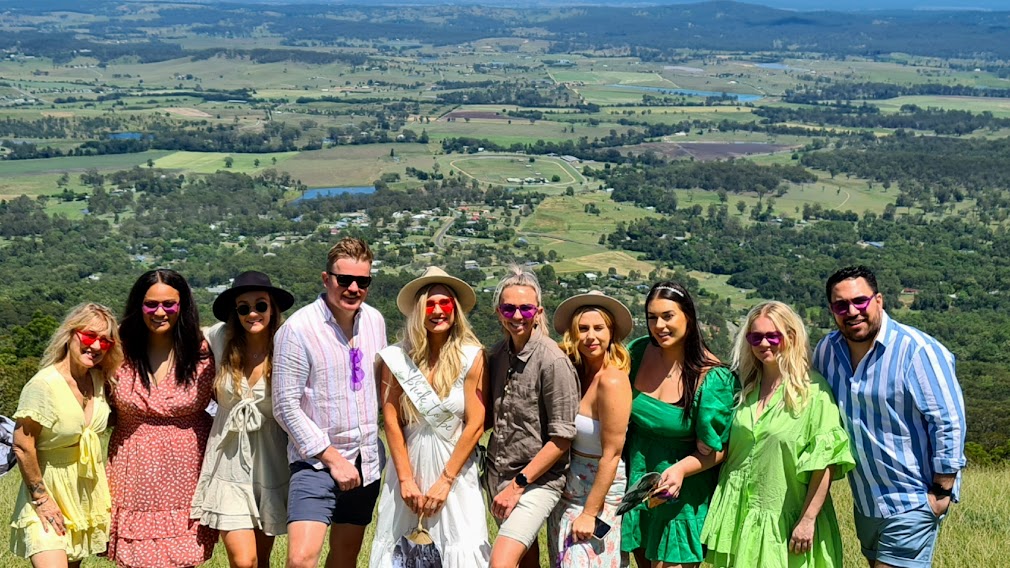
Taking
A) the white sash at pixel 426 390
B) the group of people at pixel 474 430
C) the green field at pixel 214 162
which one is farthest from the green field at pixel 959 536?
the green field at pixel 214 162

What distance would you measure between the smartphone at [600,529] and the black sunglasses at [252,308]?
1.74 meters

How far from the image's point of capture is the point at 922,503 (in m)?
4.31

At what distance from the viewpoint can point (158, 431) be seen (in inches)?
186

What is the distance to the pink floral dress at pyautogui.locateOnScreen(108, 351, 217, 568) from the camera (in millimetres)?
Result: 4672

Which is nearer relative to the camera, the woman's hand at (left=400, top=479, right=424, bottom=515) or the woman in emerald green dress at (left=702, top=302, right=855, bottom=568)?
the woman in emerald green dress at (left=702, top=302, right=855, bottom=568)

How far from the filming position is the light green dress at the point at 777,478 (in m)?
4.34

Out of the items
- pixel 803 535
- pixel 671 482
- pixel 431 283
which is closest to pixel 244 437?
pixel 431 283

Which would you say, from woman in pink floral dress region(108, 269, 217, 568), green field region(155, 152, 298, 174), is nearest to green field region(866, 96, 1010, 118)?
green field region(155, 152, 298, 174)

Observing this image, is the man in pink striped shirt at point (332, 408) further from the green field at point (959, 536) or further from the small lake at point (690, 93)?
the small lake at point (690, 93)

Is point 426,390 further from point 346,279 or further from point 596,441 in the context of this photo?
point 596,441

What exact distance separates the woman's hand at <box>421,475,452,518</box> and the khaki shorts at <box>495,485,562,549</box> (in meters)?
0.28

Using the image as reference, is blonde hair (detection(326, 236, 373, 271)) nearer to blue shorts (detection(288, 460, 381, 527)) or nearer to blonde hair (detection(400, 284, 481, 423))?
blonde hair (detection(400, 284, 481, 423))

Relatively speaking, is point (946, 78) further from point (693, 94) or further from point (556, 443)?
point (556, 443)

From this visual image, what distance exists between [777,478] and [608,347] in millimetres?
881
